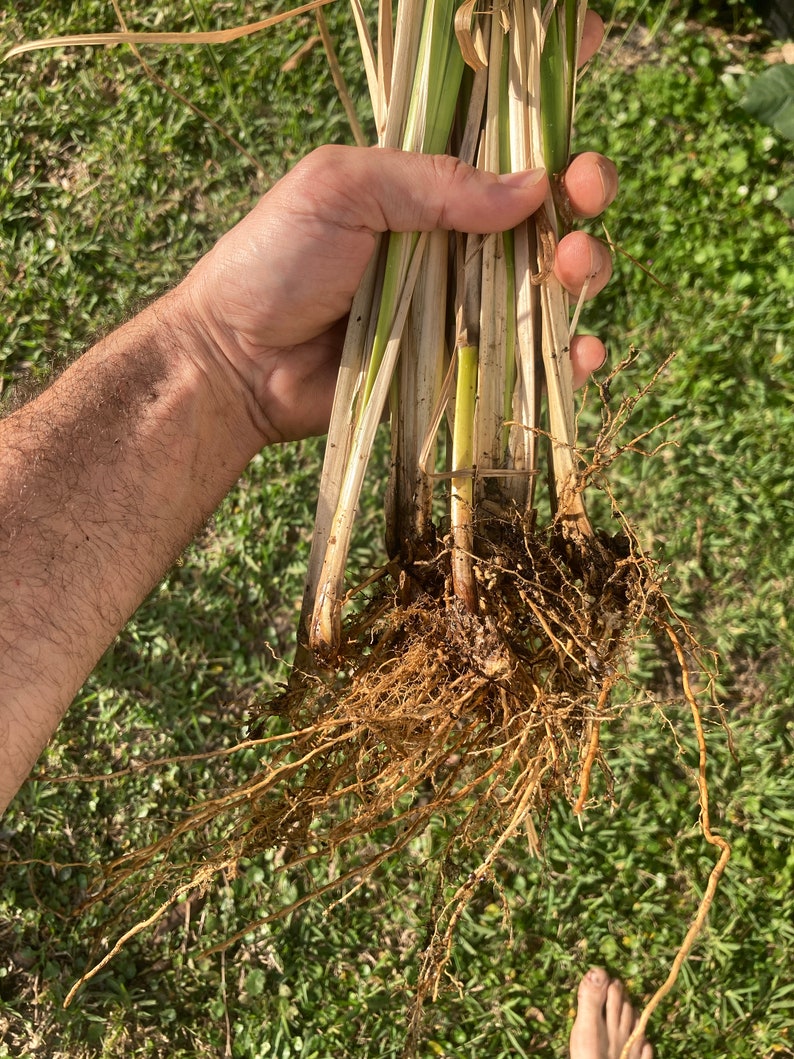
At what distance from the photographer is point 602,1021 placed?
2225mm

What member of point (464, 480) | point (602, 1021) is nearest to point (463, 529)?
point (464, 480)

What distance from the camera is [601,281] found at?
1773 mm

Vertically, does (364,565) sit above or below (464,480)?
below

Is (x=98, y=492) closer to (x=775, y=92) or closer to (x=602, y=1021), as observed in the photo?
(x=602, y=1021)

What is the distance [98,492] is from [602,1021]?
1947mm

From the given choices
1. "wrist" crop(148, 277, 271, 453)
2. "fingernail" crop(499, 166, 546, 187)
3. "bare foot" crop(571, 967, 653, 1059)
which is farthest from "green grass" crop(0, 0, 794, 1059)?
"fingernail" crop(499, 166, 546, 187)

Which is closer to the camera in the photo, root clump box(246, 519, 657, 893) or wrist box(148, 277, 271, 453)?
root clump box(246, 519, 657, 893)

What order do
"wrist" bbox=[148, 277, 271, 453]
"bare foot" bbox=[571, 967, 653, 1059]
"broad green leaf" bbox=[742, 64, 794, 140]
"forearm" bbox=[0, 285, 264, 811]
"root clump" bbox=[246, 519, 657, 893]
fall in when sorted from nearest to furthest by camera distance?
1. "root clump" bbox=[246, 519, 657, 893]
2. "forearm" bbox=[0, 285, 264, 811]
3. "wrist" bbox=[148, 277, 271, 453]
4. "bare foot" bbox=[571, 967, 653, 1059]
5. "broad green leaf" bbox=[742, 64, 794, 140]

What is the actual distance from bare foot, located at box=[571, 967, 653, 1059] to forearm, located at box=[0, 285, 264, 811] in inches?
64.6

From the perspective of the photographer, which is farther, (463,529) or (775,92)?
(775,92)

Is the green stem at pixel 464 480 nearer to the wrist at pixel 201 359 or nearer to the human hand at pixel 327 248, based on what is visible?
the human hand at pixel 327 248

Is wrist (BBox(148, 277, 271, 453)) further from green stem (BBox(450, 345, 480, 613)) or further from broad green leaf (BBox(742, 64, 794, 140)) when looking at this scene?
broad green leaf (BBox(742, 64, 794, 140))

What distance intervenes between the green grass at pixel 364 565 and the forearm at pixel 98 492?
24.9 inches

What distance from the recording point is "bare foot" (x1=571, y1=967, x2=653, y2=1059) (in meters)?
2.20
